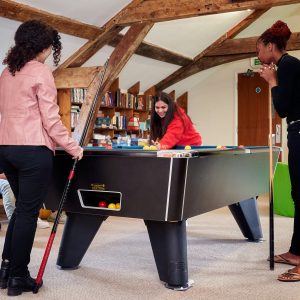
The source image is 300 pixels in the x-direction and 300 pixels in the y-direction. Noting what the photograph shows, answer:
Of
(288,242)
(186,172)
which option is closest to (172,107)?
(288,242)

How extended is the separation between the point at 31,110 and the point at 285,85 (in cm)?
141

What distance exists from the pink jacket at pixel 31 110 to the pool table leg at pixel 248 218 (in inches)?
76.5

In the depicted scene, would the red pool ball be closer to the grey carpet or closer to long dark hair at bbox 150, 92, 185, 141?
the grey carpet

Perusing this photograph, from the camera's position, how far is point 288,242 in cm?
407

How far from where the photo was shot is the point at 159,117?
4461mm

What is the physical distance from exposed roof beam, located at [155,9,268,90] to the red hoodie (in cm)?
484

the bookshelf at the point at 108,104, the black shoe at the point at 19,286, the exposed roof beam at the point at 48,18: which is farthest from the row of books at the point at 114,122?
the black shoe at the point at 19,286

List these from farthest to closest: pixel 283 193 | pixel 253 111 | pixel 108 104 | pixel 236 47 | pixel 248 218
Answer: pixel 253 111
pixel 236 47
pixel 108 104
pixel 283 193
pixel 248 218

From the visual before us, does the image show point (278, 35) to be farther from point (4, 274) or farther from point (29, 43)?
point (4, 274)

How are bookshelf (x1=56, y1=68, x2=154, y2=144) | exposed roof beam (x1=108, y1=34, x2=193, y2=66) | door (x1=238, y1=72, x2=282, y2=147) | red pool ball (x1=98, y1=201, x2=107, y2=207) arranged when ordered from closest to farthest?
1. red pool ball (x1=98, y1=201, x2=107, y2=207)
2. bookshelf (x1=56, y1=68, x2=154, y2=144)
3. exposed roof beam (x1=108, y1=34, x2=193, y2=66)
4. door (x1=238, y1=72, x2=282, y2=147)

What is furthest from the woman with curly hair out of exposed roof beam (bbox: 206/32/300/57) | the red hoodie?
exposed roof beam (bbox: 206/32/300/57)

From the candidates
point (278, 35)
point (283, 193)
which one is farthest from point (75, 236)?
point (283, 193)

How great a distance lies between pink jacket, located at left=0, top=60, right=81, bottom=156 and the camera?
2.52 m

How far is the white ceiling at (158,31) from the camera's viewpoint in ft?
20.4
